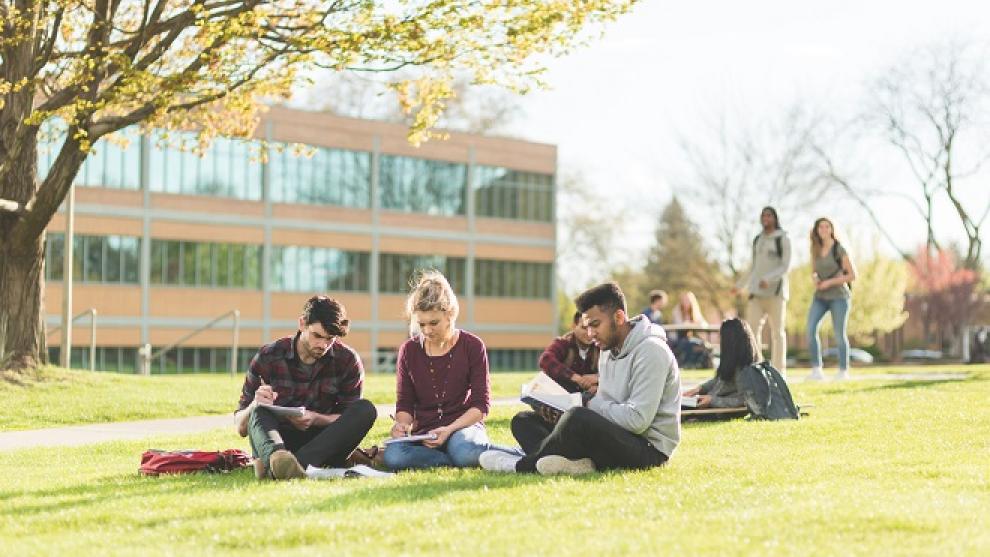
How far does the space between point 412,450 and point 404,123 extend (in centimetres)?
5064

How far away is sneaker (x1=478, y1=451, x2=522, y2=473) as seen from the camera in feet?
27.1

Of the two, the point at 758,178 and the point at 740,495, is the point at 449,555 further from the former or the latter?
the point at 758,178

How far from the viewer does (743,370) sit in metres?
12.6

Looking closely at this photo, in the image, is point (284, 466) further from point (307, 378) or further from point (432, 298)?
point (432, 298)

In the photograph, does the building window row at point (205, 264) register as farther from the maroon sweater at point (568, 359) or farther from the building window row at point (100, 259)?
the maroon sweater at point (568, 359)

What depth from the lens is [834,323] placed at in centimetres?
1750

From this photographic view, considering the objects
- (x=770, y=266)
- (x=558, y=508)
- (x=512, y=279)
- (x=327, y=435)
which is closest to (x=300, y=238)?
(x=512, y=279)

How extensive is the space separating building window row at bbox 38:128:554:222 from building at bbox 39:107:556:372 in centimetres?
7

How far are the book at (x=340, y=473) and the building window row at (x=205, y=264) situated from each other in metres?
42.1

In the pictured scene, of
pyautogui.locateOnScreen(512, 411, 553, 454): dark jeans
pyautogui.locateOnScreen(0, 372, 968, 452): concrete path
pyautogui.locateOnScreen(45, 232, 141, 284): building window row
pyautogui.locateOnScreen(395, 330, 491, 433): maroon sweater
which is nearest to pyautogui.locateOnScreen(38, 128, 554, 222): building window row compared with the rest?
pyautogui.locateOnScreen(45, 232, 141, 284): building window row

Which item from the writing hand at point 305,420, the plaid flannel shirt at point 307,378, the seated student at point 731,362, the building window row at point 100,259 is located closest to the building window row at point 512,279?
the building window row at point 100,259

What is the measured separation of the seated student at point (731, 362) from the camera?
41.4 feet

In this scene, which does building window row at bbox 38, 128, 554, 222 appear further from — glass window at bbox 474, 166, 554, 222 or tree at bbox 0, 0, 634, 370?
tree at bbox 0, 0, 634, 370

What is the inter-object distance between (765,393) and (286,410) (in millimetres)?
5573
